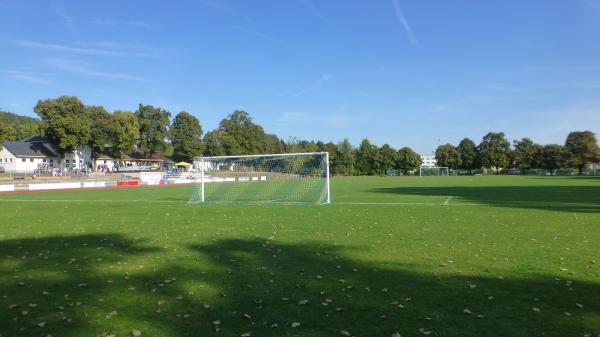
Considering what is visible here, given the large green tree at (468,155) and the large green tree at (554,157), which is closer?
the large green tree at (554,157)

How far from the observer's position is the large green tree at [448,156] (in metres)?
111

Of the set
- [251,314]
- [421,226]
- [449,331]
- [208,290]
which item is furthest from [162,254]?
[421,226]

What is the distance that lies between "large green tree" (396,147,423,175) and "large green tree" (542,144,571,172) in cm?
2970

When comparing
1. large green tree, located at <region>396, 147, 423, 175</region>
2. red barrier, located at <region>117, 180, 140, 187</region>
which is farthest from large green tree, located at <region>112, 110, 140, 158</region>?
large green tree, located at <region>396, 147, 423, 175</region>

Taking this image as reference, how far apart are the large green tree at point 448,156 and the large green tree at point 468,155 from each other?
128cm

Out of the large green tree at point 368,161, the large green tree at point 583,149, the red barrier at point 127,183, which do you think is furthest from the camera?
the large green tree at point 368,161

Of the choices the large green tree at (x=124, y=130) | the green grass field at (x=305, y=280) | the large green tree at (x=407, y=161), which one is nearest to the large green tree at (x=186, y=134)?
the large green tree at (x=124, y=130)

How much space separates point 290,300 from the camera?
5535mm

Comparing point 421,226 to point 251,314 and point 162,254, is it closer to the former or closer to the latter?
point 162,254

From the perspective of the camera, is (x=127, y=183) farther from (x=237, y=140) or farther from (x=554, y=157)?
(x=554, y=157)

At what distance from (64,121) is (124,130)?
9.64 metres

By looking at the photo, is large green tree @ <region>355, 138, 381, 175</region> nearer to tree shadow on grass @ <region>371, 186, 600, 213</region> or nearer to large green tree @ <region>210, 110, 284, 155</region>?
large green tree @ <region>210, 110, 284, 155</region>

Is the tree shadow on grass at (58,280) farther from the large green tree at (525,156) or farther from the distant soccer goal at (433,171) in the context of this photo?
the large green tree at (525,156)

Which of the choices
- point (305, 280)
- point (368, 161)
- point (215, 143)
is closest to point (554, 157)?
point (368, 161)
